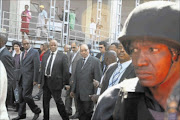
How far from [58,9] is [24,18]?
7.39 metres

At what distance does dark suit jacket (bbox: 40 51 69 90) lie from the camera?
750cm

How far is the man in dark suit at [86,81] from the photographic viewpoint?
7160mm

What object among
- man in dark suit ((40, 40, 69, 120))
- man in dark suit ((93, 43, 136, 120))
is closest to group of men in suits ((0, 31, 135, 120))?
man in dark suit ((40, 40, 69, 120))

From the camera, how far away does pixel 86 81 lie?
729cm

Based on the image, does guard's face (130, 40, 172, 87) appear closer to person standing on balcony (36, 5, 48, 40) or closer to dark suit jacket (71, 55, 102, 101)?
dark suit jacket (71, 55, 102, 101)

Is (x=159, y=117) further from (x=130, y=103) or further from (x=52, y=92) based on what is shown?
(x=52, y=92)

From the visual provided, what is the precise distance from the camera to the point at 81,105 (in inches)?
289

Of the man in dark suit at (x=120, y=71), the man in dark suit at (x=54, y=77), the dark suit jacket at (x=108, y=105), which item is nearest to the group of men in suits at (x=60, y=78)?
the man in dark suit at (x=54, y=77)

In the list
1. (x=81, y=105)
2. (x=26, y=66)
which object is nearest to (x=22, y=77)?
(x=26, y=66)

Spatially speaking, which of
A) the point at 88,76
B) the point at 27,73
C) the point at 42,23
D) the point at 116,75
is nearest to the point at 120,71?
the point at 116,75

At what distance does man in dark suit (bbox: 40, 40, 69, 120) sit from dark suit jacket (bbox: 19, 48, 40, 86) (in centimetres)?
46

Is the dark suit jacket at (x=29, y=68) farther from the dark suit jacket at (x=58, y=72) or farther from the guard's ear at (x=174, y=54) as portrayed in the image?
the guard's ear at (x=174, y=54)

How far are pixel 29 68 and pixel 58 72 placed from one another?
867mm

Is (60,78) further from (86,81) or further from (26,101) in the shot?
(26,101)
